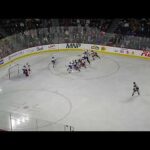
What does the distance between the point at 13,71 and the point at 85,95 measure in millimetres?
4757

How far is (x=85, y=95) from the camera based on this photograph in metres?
13.7

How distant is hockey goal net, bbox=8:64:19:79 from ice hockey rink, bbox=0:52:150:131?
0.20 m

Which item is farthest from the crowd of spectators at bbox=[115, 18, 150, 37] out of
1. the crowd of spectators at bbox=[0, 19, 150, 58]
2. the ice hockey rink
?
the ice hockey rink

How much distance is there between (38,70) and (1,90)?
3.09 meters

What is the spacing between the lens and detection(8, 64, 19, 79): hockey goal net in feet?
53.4

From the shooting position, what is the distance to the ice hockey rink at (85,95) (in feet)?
37.5

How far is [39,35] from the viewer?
66.2ft
